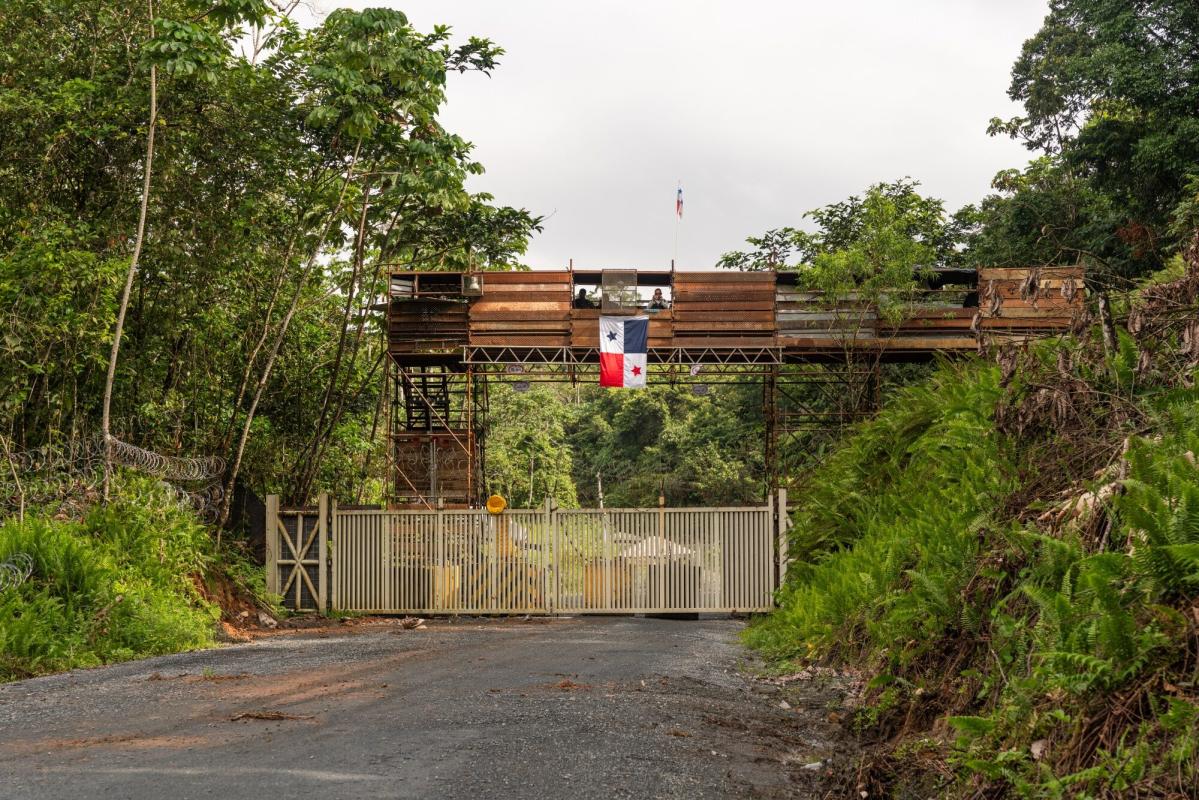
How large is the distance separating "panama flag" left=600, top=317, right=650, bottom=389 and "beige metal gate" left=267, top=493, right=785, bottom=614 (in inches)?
184

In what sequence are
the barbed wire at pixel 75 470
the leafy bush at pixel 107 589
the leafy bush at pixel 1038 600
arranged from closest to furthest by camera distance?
1. the leafy bush at pixel 1038 600
2. the leafy bush at pixel 107 589
3. the barbed wire at pixel 75 470

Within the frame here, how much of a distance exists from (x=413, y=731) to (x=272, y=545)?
15.9 m

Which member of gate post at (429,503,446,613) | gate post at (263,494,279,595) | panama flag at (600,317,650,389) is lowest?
gate post at (429,503,446,613)

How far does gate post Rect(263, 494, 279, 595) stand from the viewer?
71.2 ft

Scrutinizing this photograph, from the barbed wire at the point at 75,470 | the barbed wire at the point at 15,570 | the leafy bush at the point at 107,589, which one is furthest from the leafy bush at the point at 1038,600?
the barbed wire at the point at 75,470

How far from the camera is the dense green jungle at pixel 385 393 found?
582 centimetres

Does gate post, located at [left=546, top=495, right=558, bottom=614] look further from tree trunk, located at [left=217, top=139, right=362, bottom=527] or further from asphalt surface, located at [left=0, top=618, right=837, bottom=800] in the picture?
asphalt surface, located at [left=0, top=618, right=837, bottom=800]

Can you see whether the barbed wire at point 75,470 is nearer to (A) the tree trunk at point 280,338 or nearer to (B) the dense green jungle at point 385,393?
(B) the dense green jungle at point 385,393

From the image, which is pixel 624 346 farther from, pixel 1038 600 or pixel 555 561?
pixel 1038 600

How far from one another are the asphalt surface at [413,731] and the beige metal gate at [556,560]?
917cm

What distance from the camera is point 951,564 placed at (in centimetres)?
834

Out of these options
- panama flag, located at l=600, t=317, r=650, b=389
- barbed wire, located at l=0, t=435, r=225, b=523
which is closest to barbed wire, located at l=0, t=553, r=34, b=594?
barbed wire, located at l=0, t=435, r=225, b=523

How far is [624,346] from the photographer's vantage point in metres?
25.6

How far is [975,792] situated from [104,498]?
553 inches
